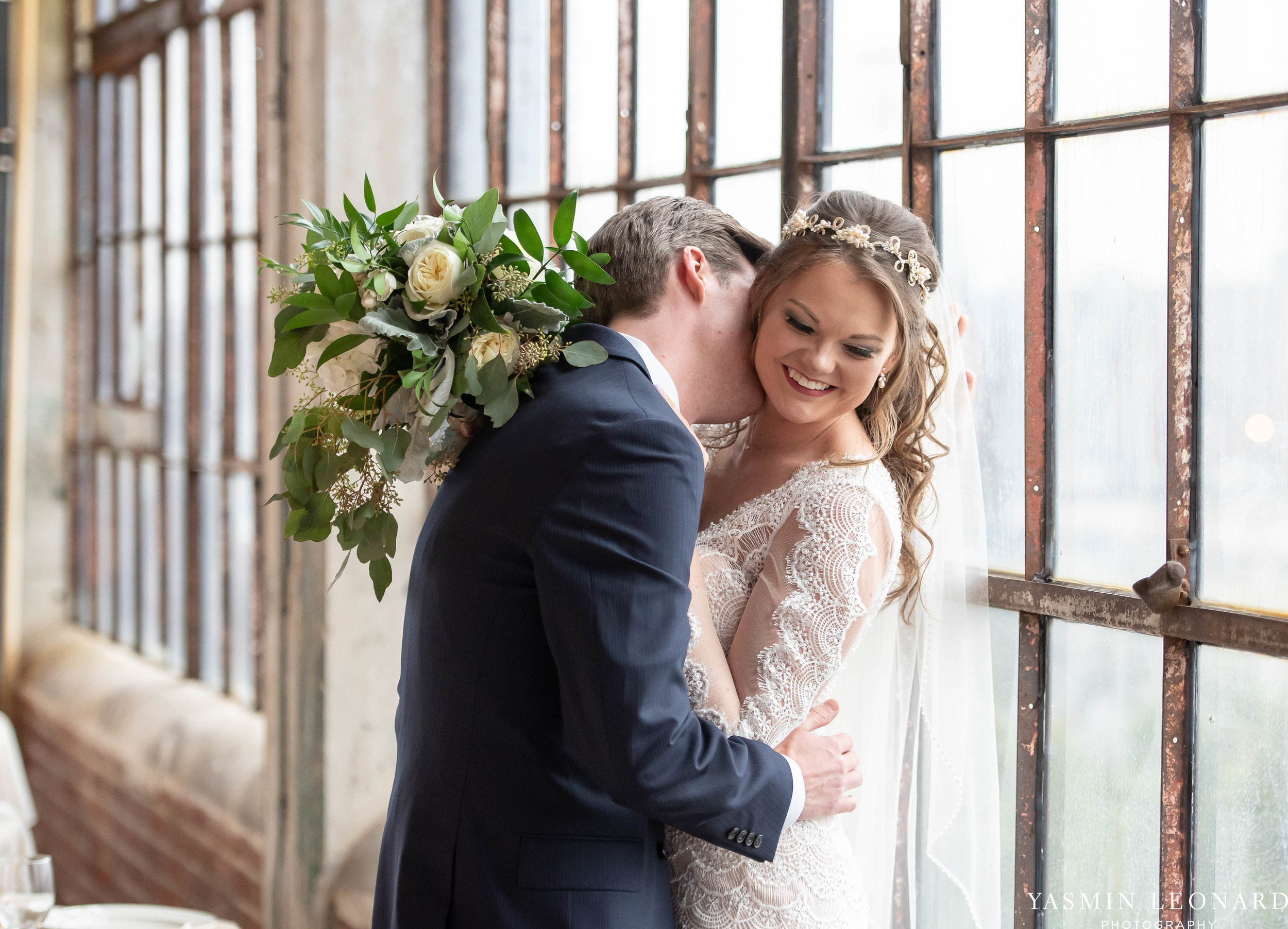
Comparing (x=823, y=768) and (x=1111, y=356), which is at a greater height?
(x=1111, y=356)

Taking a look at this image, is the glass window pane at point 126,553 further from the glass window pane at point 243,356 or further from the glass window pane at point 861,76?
the glass window pane at point 861,76

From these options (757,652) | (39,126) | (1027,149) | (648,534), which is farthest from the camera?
(39,126)

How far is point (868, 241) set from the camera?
1670 mm

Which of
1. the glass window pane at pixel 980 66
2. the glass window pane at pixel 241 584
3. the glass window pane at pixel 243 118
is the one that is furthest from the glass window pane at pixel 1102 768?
the glass window pane at pixel 243 118

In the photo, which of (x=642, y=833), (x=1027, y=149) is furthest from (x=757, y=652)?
(x=1027, y=149)

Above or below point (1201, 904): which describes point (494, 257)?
above

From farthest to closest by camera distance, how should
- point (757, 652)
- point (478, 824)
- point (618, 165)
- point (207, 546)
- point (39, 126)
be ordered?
1. point (39, 126)
2. point (207, 546)
3. point (618, 165)
4. point (757, 652)
5. point (478, 824)

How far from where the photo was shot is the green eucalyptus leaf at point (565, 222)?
1.46 m

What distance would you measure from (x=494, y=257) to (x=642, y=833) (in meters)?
0.80

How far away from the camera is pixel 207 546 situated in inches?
175

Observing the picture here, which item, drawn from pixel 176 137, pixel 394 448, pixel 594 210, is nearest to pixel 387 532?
pixel 394 448

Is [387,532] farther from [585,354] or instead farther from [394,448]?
[585,354]

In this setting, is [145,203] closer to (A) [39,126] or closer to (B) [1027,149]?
(A) [39,126]

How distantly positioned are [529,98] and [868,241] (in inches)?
67.3
